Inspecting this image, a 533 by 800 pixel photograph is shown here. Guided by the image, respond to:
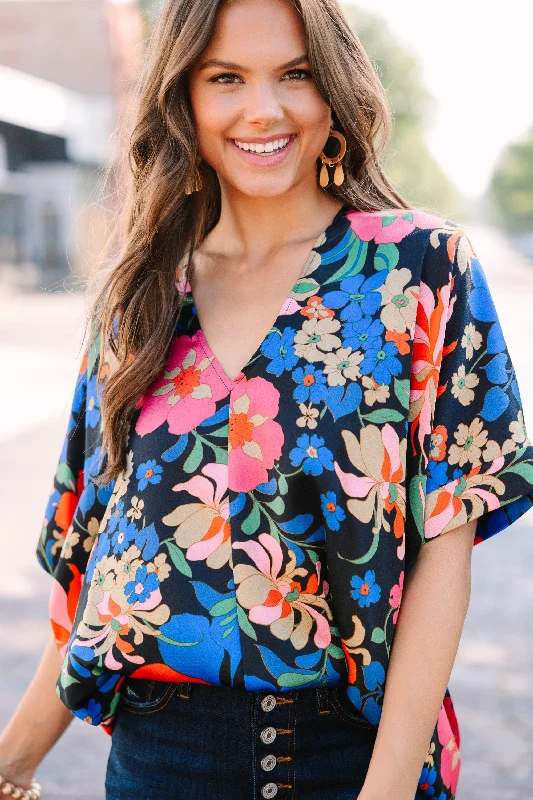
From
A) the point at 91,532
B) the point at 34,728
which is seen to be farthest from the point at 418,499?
the point at 34,728

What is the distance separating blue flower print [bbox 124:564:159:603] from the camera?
1666 millimetres

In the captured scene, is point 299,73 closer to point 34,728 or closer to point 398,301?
point 398,301

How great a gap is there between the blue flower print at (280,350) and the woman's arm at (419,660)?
0.36 meters

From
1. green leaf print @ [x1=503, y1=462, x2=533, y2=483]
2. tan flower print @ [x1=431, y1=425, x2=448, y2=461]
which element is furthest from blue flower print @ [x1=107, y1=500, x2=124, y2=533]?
green leaf print @ [x1=503, y1=462, x2=533, y2=483]

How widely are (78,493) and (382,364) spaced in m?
0.75

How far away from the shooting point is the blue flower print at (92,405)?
194 centimetres

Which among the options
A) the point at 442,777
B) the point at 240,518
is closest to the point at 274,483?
the point at 240,518

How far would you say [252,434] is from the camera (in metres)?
1.65

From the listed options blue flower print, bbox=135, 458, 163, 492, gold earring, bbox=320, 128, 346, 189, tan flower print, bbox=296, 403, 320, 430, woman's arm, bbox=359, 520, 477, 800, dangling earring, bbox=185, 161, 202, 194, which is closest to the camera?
woman's arm, bbox=359, 520, 477, 800

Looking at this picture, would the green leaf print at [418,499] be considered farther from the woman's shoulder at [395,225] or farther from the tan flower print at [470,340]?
the woman's shoulder at [395,225]

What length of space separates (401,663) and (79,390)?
0.85 metres

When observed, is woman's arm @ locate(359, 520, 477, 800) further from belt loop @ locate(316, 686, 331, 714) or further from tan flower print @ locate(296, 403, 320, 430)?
tan flower print @ locate(296, 403, 320, 430)

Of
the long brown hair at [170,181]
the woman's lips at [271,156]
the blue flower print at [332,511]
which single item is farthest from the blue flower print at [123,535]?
the woman's lips at [271,156]

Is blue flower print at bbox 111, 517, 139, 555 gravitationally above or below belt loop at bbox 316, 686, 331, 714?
above
